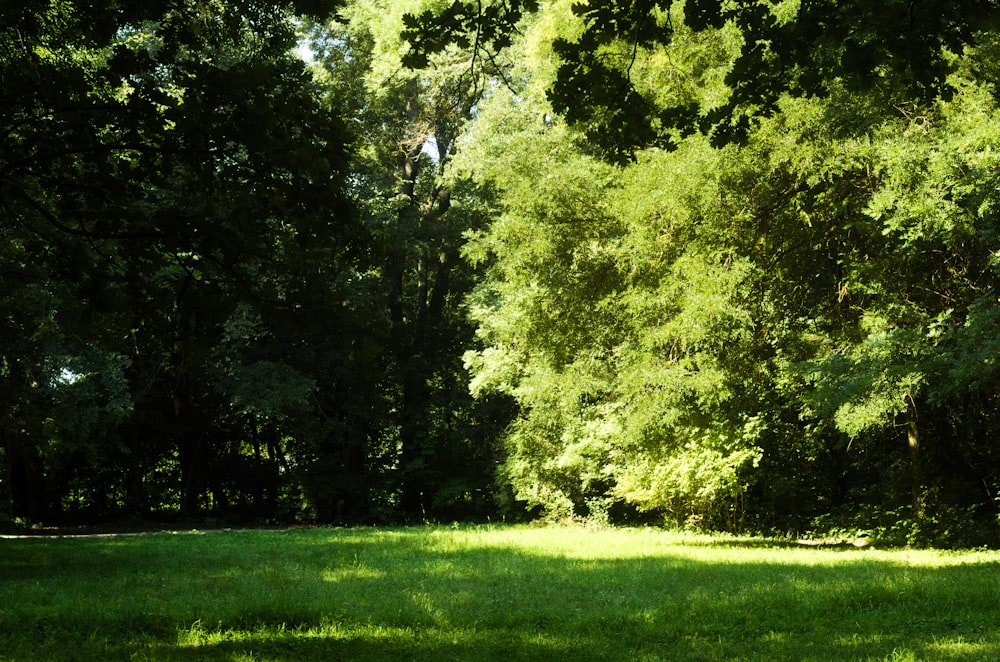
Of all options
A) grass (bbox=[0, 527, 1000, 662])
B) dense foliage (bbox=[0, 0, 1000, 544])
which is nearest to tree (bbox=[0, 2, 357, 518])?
dense foliage (bbox=[0, 0, 1000, 544])

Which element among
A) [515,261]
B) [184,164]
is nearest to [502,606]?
[184,164]

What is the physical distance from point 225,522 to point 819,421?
16.0 metres

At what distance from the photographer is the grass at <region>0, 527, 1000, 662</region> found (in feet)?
21.1

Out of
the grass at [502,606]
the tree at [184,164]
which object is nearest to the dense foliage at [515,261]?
the tree at [184,164]

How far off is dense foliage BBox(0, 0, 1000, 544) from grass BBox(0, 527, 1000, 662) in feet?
7.59

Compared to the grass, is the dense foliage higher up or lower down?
higher up

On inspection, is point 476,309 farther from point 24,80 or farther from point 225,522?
point 24,80

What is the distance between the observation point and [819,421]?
650 inches

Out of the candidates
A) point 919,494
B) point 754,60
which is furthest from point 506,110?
point 754,60

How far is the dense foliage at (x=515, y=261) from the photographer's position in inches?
223

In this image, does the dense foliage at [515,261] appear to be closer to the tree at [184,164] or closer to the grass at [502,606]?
the tree at [184,164]

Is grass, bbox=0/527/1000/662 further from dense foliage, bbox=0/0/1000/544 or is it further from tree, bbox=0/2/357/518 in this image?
tree, bbox=0/2/357/518

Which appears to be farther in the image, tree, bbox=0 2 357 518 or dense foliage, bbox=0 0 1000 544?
dense foliage, bbox=0 0 1000 544

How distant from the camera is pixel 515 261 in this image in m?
17.9
